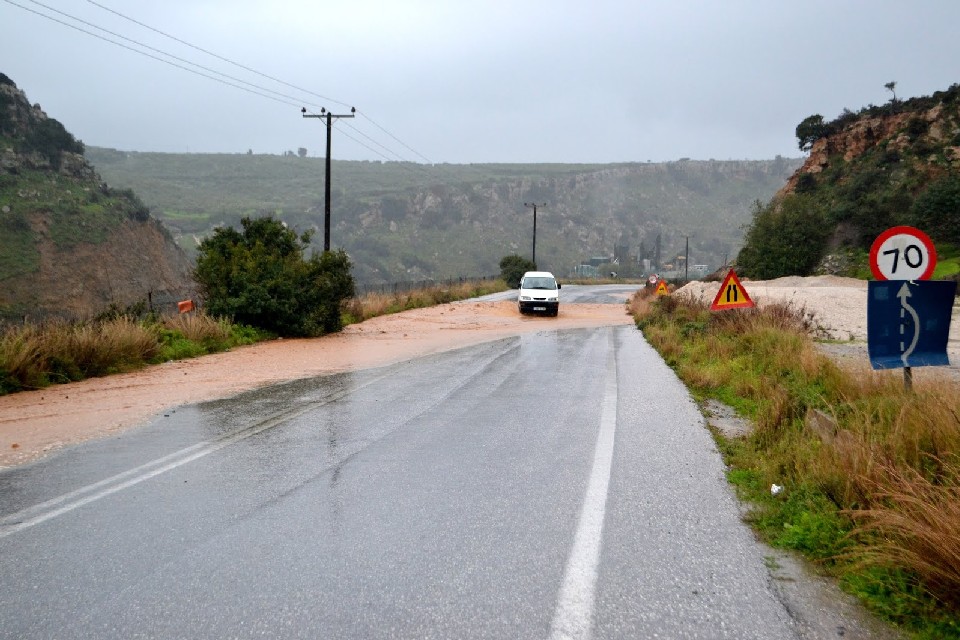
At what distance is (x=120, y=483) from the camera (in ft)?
19.2

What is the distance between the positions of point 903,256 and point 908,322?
2.07ft

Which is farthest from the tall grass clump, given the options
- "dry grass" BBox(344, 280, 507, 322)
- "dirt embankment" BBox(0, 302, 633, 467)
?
"dry grass" BBox(344, 280, 507, 322)

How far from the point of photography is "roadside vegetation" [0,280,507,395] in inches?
441

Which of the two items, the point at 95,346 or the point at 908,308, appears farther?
the point at 95,346

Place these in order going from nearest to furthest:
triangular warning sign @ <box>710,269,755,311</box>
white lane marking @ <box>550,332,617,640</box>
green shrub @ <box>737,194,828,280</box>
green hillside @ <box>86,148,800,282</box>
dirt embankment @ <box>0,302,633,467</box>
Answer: white lane marking @ <box>550,332,617,640</box>, dirt embankment @ <box>0,302,633,467</box>, triangular warning sign @ <box>710,269,755,311</box>, green shrub @ <box>737,194,828,280</box>, green hillside @ <box>86,148,800,282</box>

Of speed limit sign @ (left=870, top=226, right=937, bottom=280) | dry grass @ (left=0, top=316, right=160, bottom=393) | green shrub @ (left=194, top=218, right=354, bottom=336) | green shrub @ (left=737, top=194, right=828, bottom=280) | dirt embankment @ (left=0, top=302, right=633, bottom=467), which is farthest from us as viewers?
green shrub @ (left=737, top=194, right=828, bottom=280)

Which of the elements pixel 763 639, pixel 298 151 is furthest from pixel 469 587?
pixel 298 151

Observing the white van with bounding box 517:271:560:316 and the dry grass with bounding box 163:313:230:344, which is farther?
the white van with bounding box 517:271:560:316

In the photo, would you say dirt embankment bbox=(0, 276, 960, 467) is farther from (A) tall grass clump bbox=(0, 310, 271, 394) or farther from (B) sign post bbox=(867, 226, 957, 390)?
(B) sign post bbox=(867, 226, 957, 390)

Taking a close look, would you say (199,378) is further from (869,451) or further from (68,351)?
(869,451)

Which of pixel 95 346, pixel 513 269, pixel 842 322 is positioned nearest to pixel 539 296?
pixel 842 322

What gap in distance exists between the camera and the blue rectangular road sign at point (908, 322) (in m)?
6.68

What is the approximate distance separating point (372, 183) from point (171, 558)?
156243 millimetres

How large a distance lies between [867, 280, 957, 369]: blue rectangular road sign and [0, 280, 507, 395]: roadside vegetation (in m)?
11.5
